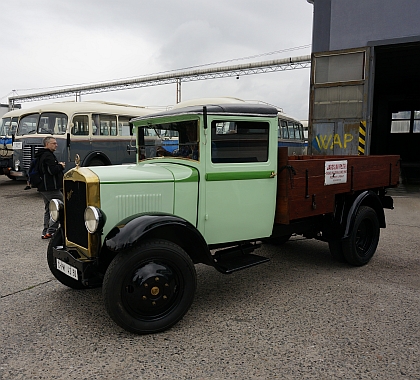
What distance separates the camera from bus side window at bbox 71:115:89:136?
1009cm

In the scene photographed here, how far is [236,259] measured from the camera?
3.88 metres

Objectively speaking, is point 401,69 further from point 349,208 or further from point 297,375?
point 297,375

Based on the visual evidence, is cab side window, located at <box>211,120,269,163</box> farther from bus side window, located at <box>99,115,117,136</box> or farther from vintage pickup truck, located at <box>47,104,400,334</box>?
bus side window, located at <box>99,115,117,136</box>

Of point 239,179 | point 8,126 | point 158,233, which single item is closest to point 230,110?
point 239,179

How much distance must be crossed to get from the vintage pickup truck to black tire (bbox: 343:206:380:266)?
0.08 ft

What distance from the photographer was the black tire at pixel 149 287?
2.97 m

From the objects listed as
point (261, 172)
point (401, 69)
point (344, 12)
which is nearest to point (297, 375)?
point (261, 172)

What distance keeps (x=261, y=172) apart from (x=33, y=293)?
253 cm

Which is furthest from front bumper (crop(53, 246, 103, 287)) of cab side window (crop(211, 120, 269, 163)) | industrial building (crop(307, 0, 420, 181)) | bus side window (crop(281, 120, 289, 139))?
bus side window (crop(281, 120, 289, 139))

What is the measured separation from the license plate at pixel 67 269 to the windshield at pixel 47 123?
7.27 meters

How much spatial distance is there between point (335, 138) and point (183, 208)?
7.96 meters

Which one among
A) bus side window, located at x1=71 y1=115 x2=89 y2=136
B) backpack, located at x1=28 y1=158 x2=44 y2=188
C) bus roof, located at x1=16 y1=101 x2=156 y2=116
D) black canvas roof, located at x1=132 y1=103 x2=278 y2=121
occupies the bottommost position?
backpack, located at x1=28 y1=158 x2=44 y2=188

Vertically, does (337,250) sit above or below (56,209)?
below

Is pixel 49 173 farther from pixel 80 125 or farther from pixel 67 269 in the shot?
pixel 80 125
